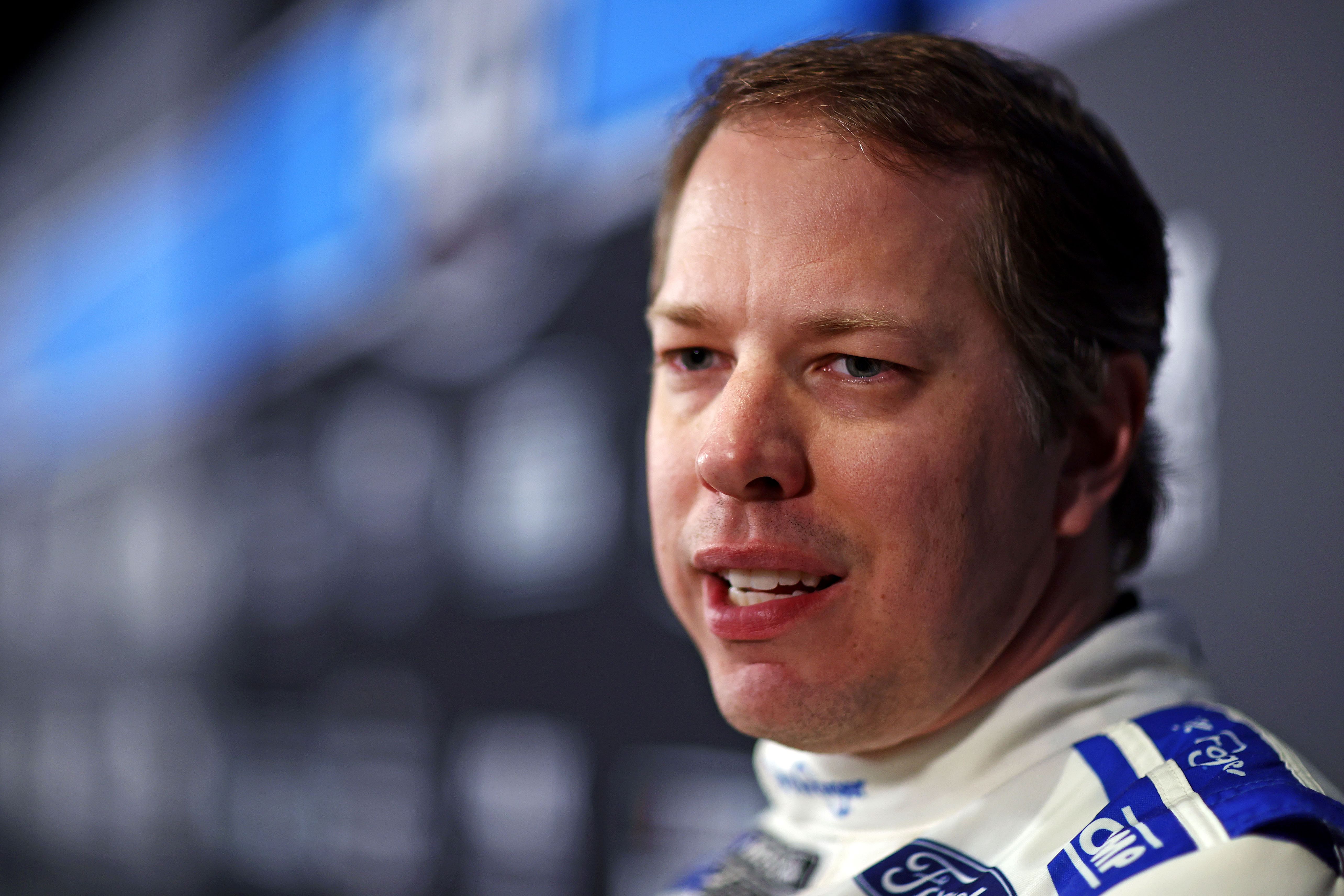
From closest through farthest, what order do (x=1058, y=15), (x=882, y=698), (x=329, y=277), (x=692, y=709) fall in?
(x=882, y=698) < (x=1058, y=15) < (x=692, y=709) < (x=329, y=277)

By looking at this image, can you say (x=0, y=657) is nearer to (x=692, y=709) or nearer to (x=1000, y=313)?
(x=692, y=709)

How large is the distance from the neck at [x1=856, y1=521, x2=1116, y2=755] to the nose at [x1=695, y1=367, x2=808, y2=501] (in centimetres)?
22

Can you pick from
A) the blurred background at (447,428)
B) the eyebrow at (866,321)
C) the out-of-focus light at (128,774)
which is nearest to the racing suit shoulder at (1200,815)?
the eyebrow at (866,321)

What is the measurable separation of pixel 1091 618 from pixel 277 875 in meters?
3.07

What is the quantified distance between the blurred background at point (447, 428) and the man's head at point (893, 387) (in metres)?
0.21

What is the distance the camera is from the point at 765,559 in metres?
0.77

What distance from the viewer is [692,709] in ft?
6.54

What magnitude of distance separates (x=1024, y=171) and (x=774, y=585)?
1.18 ft

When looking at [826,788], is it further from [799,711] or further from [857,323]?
[857,323]

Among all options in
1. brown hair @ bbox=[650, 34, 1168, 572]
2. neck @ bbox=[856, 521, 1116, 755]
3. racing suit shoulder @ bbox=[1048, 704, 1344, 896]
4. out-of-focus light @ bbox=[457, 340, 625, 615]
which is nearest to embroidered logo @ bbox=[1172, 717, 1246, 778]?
racing suit shoulder @ bbox=[1048, 704, 1344, 896]

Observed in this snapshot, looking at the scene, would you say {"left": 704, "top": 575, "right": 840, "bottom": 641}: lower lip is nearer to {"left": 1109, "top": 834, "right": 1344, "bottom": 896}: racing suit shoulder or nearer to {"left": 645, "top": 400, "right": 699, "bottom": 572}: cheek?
{"left": 645, "top": 400, "right": 699, "bottom": 572}: cheek

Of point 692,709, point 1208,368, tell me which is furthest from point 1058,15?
point 692,709

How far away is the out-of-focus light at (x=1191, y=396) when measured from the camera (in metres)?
1.24

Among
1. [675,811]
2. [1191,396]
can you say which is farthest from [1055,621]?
[675,811]
